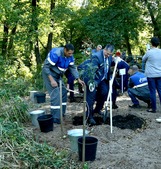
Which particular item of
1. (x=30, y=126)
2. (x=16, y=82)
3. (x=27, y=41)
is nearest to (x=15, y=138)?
(x=30, y=126)

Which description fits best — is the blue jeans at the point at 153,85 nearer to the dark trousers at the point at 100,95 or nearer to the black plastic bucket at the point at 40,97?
the dark trousers at the point at 100,95

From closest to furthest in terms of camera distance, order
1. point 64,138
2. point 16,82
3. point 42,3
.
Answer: point 64,138
point 16,82
point 42,3

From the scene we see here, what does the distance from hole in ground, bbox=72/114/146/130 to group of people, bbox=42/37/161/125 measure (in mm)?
213

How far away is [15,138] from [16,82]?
193 inches

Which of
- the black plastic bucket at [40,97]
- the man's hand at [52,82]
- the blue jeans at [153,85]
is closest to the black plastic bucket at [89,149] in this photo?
the man's hand at [52,82]

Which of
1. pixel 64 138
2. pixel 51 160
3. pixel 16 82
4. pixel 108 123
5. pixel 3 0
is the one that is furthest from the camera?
pixel 3 0

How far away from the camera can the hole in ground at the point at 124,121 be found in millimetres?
4914

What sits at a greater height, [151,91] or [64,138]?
[151,91]

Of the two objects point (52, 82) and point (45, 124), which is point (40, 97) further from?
point (45, 124)

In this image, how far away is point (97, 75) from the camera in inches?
194

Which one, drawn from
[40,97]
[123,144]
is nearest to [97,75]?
[123,144]

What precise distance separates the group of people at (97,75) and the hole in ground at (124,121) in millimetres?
213

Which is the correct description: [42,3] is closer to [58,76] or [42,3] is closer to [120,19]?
[120,19]

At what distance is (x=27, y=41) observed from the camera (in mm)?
12016
